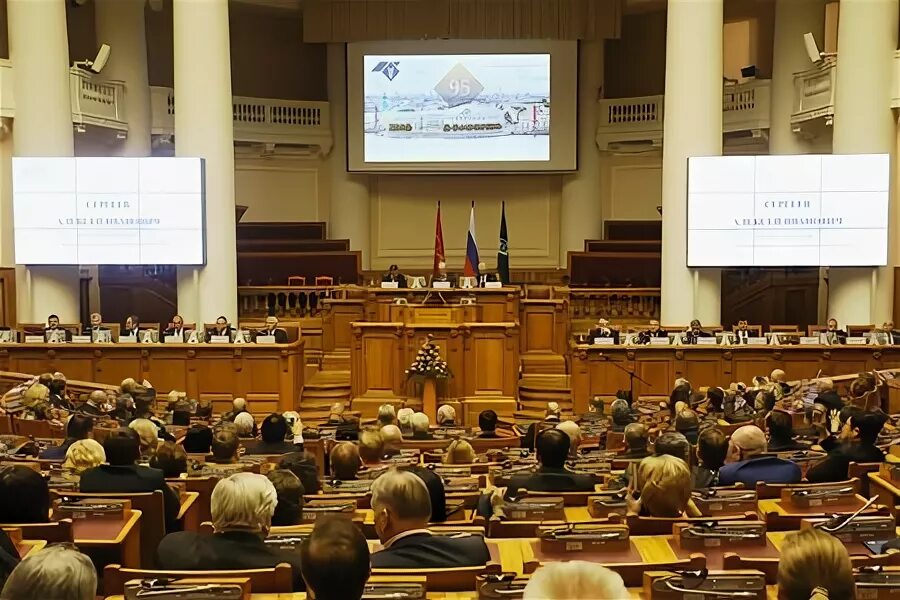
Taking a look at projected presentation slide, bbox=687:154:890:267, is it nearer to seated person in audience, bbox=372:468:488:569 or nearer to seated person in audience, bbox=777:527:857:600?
seated person in audience, bbox=372:468:488:569

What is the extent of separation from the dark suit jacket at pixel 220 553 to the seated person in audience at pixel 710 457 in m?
2.71

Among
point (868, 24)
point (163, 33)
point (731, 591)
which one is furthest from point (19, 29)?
point (731, 591)

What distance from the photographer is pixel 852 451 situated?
602cm

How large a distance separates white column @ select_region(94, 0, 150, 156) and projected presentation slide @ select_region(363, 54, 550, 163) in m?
4.40

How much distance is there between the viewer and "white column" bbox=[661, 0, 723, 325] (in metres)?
15.4

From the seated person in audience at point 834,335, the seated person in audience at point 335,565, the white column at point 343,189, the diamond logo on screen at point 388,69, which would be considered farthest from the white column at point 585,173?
the seated person in audience at point 335,565

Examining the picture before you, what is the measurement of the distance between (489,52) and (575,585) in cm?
1909

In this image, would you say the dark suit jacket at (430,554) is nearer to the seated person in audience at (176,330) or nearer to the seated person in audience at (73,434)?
the seated person in audience at (73,434)

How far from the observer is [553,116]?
20.5 metres

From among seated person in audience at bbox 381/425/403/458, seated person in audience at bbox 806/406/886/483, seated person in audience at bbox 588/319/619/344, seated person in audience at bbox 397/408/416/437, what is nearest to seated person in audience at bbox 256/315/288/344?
seated person in audience at bbox 588/319/619/344

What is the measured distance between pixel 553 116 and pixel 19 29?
33.0ft

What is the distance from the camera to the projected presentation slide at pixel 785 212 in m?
15.0

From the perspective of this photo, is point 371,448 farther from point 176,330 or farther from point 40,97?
point 40,97

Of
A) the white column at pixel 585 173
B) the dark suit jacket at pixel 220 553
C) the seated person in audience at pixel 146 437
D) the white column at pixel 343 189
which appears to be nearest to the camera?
the dark suit jacket at pixel 220 553
